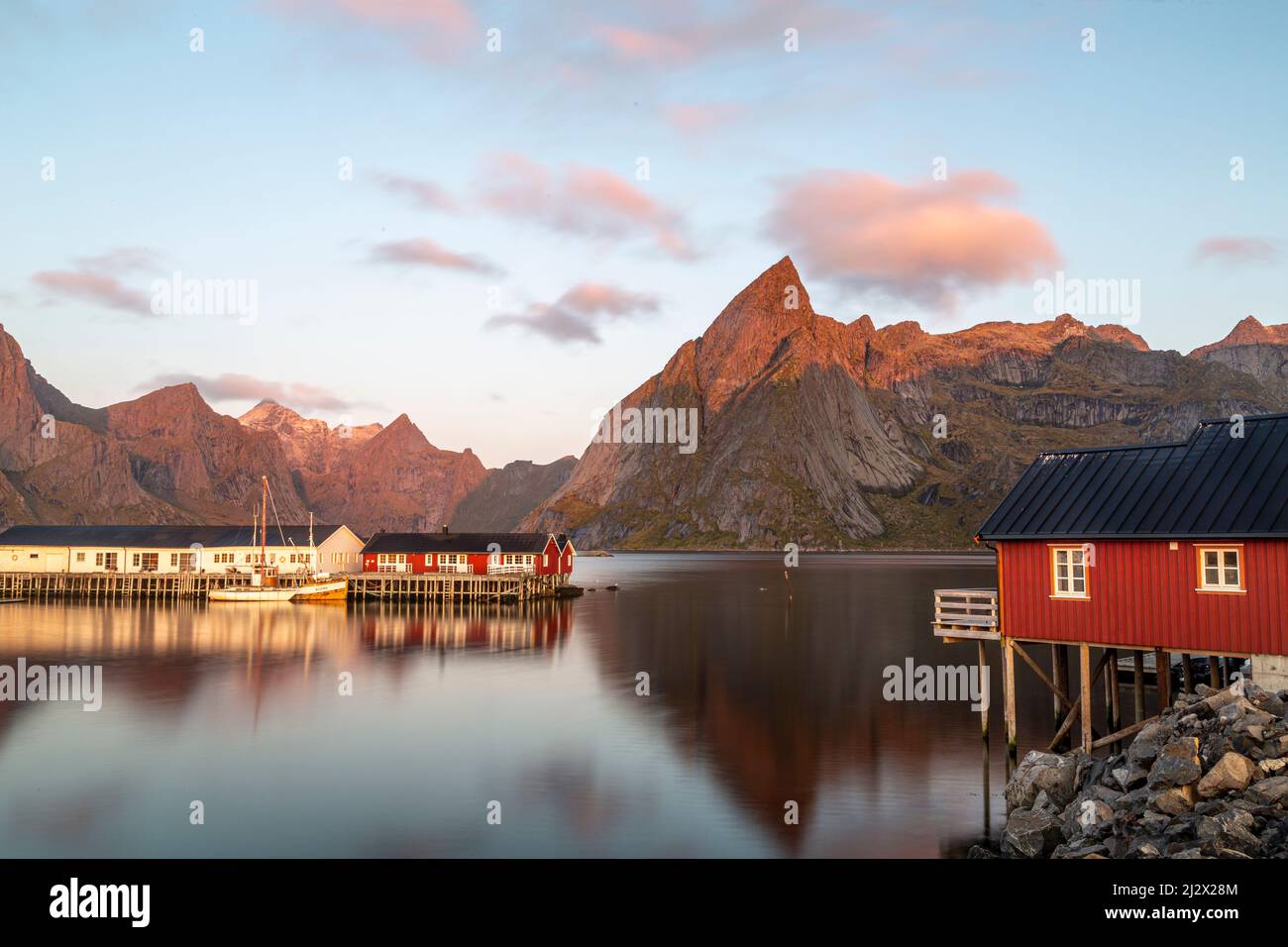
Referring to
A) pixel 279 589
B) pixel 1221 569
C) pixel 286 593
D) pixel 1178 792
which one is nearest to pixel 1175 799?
pixel 1178 792

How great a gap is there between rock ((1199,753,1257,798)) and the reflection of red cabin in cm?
8618

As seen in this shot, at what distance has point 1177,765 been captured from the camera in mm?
20109

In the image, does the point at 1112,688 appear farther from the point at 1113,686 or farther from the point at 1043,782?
the point at 1043,782

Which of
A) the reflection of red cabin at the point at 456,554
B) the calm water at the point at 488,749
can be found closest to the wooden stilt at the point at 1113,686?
the calm water at the point at 488,749

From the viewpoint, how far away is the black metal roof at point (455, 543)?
104 meters

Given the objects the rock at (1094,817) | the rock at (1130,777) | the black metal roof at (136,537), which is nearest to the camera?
the rock at (1094,817)

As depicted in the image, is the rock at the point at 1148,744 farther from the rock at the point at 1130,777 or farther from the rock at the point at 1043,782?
the rock at the point at 1043,782

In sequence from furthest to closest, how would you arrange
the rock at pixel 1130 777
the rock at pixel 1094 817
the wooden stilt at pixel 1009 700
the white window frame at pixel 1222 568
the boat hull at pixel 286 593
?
the boat hull at pixel 286 593
the wooden stilt at pixel 1009 700
the white window frame at pixel 1222 568
the rock at pixel 1130 777
the rock at pixel 1094 817

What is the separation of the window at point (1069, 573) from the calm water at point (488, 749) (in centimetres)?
650

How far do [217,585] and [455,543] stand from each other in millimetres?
25657

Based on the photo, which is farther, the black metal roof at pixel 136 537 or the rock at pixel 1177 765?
the black metal roof at pixel 136 537

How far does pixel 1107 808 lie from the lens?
67.2ft
